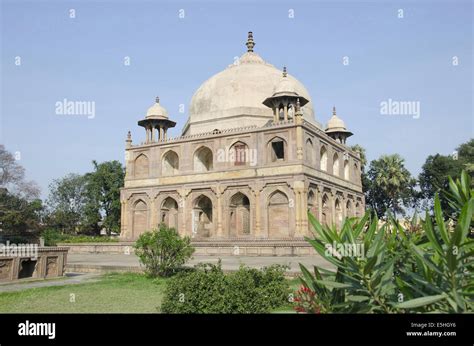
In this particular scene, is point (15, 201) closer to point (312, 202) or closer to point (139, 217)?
point (139, 217)

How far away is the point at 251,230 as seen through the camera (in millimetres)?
27859

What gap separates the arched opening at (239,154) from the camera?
2920cm

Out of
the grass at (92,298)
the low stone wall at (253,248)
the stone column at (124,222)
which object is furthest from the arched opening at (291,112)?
the grass at (92,298)

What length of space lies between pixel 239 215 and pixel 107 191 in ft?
76.8

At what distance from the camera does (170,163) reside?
1346 inches

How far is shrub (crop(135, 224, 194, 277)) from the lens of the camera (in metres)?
11.6

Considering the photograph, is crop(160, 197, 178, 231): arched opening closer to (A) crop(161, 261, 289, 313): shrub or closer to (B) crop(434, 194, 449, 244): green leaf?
(A) crop(161, 261, 289, 313): shrub

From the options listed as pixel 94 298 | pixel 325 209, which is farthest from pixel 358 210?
pixel 94 298

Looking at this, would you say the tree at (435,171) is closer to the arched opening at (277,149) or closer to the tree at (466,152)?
the tree at (466,152)

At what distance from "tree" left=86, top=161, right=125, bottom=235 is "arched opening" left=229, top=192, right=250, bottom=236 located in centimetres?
2109
